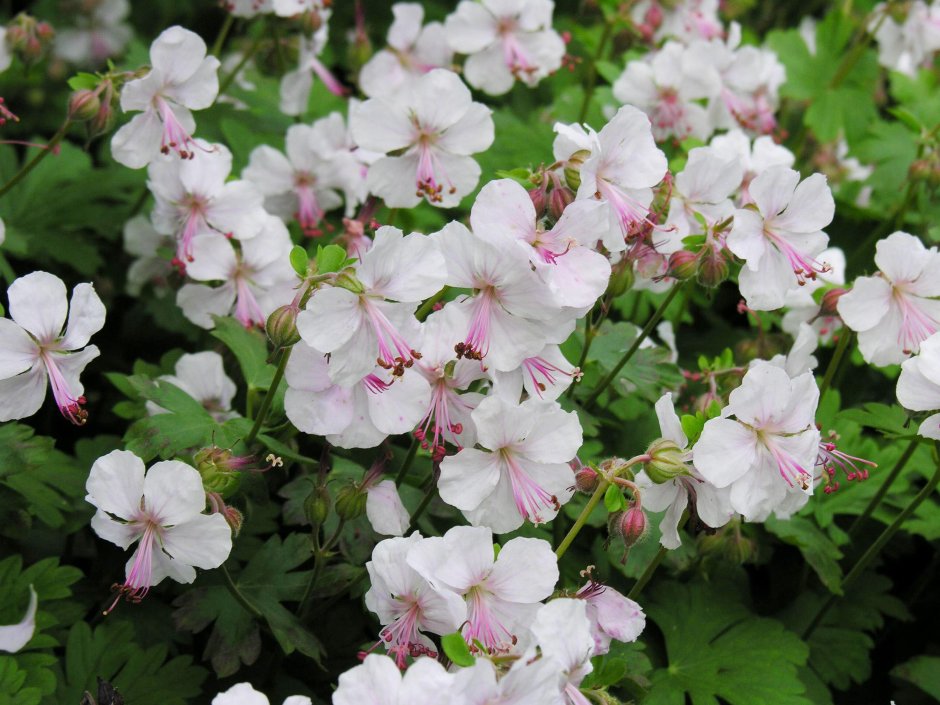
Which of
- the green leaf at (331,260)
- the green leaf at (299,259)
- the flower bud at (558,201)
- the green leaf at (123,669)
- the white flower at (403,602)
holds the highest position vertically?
the flower bud at (558,201)

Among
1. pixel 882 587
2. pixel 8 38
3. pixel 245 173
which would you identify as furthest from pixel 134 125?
pixel 882 587

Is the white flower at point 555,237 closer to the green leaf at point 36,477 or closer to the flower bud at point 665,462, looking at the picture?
the flower bud at point 665,462

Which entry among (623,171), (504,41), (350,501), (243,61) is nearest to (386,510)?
(350,501)

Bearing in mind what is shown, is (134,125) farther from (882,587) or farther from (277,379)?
(882,587)

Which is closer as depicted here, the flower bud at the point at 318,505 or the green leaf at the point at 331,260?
the green leaf at the point at 331,260

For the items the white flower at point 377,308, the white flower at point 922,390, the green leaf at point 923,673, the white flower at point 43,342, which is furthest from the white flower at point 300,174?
the green leaf at point 923,673

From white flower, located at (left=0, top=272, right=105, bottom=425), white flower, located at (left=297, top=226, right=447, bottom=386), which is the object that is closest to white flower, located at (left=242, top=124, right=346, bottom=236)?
white flower, located at (left=0, top=272, right=105, bottom=425)
